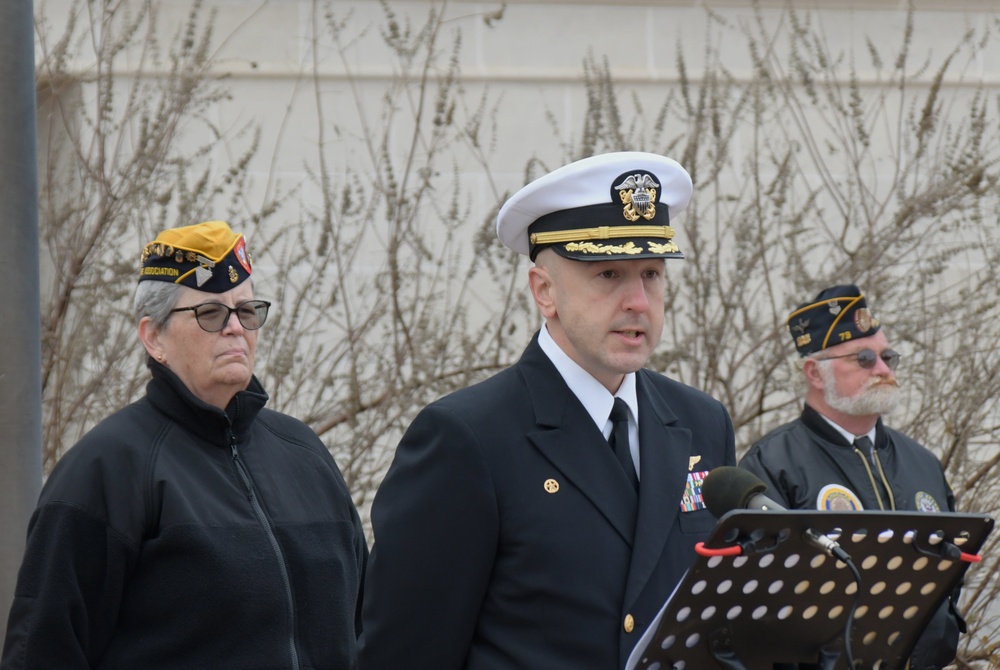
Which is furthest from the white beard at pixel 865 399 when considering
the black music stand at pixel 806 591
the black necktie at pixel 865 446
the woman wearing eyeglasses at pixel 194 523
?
the black music stand at pixel 806 591

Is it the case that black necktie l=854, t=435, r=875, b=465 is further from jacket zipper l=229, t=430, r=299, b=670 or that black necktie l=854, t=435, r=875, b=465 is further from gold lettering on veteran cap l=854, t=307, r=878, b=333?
jacket zipper l=229, t=430, r=299, b=670

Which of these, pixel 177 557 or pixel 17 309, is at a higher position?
pixel 17 309

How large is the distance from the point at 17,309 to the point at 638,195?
2.35 metres

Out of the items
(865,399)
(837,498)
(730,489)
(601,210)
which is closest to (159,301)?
(601,210)

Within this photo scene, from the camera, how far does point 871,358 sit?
6.38 m

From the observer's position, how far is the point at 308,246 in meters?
8.25

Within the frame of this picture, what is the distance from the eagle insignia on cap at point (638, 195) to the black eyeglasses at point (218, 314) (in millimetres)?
1574

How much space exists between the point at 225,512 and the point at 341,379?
3.80 m

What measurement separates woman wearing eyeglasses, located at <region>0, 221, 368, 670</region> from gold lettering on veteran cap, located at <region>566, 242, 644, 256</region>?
145 centimetres

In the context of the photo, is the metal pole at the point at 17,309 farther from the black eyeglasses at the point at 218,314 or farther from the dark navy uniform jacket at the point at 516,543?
the dark navy uniform jacket at the point at 516,543

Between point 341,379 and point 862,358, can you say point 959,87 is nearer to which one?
point 862,358

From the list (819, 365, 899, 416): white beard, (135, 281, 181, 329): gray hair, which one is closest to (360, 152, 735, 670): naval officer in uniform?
(135, 281, 181, 329): gray hair

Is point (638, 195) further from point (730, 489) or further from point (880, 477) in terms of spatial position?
point (880, 477)

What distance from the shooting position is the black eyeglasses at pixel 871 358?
6.34m
